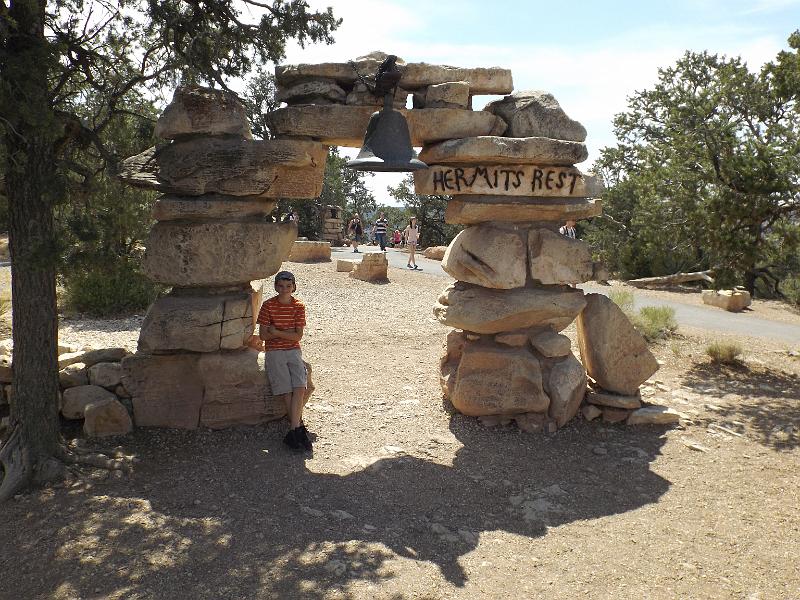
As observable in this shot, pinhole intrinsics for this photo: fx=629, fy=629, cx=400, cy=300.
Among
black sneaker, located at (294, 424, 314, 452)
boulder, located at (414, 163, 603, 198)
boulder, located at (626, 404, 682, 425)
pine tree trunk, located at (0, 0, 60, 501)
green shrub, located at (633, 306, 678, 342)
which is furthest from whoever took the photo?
green shrub, located at (633, 306, 678, 342)

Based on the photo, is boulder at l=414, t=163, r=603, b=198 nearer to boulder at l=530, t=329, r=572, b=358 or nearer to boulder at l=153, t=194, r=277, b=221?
boulder at l=530, t=329, r=572, b=358

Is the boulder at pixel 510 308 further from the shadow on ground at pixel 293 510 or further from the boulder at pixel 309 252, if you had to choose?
the boulder at pixel 309 252

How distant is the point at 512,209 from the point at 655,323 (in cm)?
466

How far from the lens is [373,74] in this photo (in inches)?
204

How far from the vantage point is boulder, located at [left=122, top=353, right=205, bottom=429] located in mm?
5102

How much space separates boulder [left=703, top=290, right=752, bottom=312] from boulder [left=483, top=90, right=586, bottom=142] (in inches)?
332

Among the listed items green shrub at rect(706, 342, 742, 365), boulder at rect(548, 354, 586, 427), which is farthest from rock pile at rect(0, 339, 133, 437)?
green shrub at rect(706, 342, 742, 365)

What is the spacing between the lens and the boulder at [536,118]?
5.48 m

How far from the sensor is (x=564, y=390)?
222 inches

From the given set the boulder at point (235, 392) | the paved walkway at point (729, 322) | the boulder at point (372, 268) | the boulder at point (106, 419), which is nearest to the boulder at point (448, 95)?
the boulder at point (235, 392)

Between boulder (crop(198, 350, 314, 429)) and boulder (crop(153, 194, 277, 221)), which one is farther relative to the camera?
boulder (crop(198, 350, 314, 429))

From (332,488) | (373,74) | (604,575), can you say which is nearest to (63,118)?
(373,74)

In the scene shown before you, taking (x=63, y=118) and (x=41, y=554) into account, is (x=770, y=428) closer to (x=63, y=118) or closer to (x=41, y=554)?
(x=41, y=554)

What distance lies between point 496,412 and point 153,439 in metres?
2.89
